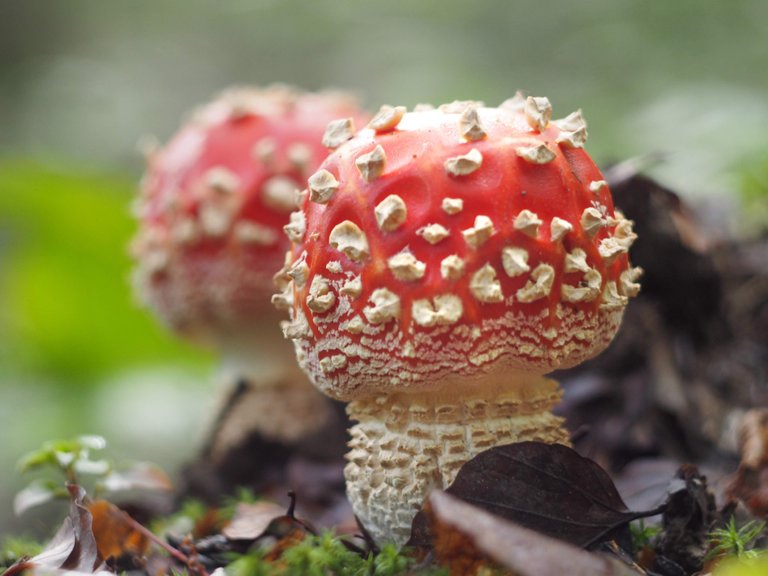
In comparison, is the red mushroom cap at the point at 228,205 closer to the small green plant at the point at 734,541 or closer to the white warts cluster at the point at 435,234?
the white warts cluster at the point at 435,234

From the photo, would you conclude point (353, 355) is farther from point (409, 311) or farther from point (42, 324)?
point (42, 324)

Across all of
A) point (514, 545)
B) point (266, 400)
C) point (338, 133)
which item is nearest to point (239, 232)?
point (266, 400)

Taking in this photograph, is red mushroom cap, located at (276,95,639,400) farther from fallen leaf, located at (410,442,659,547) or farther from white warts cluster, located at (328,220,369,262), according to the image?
fallen leaf, located at (410,442,659,547)

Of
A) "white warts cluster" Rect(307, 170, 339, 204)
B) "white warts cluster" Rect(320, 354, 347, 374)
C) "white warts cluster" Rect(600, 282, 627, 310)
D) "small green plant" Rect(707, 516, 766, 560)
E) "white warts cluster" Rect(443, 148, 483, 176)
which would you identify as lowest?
"small green plant" Rect(707, 516, 766, 560)

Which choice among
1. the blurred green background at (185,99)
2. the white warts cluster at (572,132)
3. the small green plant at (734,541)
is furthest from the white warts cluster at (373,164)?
the blurred green background at (185,99)

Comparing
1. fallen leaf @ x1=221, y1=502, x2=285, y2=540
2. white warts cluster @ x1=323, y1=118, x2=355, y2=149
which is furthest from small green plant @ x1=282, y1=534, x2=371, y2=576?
white warts cluster @ x1=323, y1=118, x2=355, y2=149

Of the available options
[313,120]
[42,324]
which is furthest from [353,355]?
[42,324]

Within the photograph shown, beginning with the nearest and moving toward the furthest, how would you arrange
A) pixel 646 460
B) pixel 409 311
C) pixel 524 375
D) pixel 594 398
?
pixel 409 311
pixel 524 375
pixel 646 460
pixel 594 398
